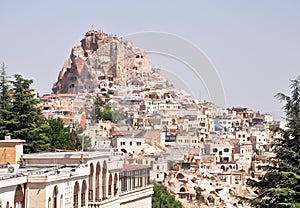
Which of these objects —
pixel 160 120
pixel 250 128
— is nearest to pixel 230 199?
pixel 160 120

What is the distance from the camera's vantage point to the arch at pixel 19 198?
49.5 ft

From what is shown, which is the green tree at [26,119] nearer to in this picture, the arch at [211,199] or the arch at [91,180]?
the arch at [91,180]

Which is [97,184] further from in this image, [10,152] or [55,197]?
[55,197]

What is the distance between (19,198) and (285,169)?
5.89m

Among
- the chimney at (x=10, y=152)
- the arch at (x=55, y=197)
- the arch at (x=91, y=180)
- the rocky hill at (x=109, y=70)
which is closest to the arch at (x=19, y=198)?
the arch at (x=55, y=197)

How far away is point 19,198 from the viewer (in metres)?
15.2

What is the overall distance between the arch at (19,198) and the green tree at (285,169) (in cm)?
524

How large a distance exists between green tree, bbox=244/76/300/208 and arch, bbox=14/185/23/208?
17.2ft

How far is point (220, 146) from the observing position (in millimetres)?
95375

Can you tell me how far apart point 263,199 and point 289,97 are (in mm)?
2325

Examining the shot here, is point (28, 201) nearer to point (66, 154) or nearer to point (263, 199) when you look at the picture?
point (66, 154)

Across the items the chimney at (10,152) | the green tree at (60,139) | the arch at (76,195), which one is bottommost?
the arch at (76,195)

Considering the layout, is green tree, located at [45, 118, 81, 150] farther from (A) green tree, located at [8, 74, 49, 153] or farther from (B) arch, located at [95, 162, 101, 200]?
(B) arch, located at [95, 162, 101, 200]

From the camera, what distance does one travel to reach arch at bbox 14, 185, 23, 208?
15.1 meters
